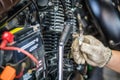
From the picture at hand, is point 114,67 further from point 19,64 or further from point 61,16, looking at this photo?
point 19,64

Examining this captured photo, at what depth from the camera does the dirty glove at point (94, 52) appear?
971 mm

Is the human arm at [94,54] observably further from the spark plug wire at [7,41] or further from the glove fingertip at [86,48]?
the spark plug wire at [7,41]

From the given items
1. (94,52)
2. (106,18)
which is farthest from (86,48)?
(106,18)

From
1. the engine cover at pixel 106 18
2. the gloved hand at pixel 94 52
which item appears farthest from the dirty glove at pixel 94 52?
the engine cover at pixel 106 18

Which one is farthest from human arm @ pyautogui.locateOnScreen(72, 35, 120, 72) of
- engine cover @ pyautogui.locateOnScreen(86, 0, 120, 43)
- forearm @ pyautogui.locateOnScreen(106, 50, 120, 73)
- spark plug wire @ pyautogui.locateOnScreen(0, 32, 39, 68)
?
spark plug wire @ pyautogui.locateOnScreen(0, 32, 39, 68)

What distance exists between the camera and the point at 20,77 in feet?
2.75

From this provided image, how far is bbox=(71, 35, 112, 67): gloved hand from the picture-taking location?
3.18 ft

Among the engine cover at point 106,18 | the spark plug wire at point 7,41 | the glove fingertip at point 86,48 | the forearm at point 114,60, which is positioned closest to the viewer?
the spark plug wire at point 7,41

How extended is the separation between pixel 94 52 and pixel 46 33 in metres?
0.23

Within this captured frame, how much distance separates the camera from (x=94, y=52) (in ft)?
3.23

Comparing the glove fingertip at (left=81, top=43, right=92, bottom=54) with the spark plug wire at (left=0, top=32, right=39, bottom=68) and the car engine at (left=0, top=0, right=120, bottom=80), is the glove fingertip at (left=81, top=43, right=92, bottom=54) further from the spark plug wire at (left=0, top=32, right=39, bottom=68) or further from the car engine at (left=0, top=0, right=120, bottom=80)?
the spark plug wire at (left=0, top=32, right=39, bottom=68)

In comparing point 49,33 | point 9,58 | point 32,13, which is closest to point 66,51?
point 49,33

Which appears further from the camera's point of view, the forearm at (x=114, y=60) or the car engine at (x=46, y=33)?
the forearm at (x=114, y=60)

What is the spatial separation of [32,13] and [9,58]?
295 mm
